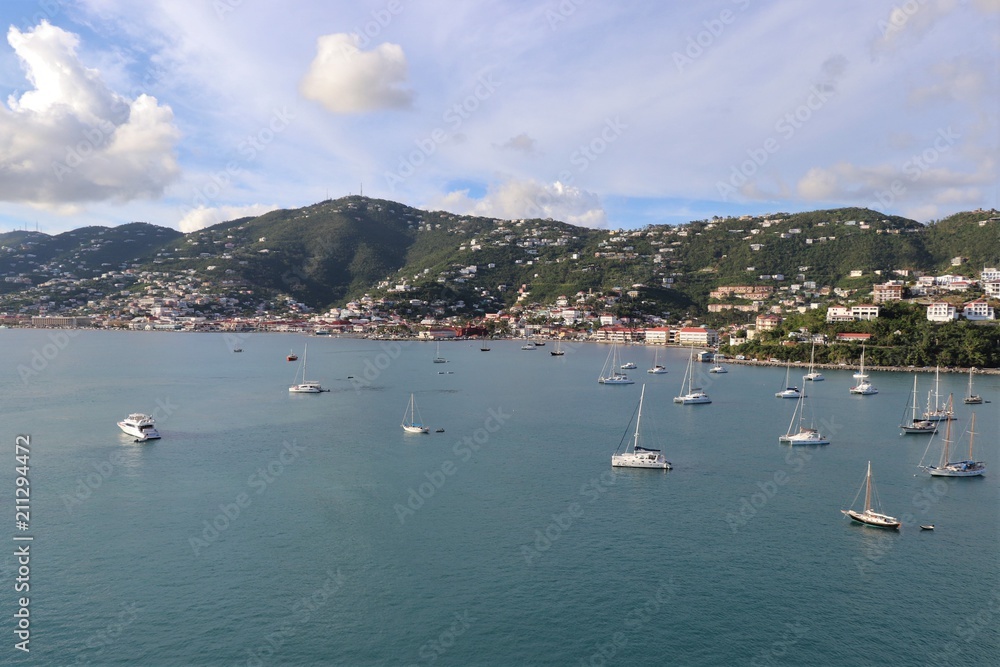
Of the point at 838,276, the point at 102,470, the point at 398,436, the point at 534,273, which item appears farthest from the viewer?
the point at 534,273

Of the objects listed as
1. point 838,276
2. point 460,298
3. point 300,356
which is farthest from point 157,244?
point 838,276

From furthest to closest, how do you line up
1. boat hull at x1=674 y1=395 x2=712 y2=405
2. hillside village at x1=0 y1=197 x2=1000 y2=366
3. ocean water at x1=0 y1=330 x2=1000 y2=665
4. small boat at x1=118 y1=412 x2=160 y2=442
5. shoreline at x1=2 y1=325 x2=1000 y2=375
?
hillside village at x1=0 y1=197 x2=1000 y2=366 → shoreline at x1=2 y1=325 x2=1000 y2=375 → boat hull at x1=674 y1=395 x2=712 y2=405 → small boat at x1=118 y1=412 x2=160 y2=442 → ocean water at x1=0 y1=330 x2=1000 y2=665

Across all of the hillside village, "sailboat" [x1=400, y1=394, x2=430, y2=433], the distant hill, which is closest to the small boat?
"sailboat" [x1=400, y1=394, x2=430, y2=433]

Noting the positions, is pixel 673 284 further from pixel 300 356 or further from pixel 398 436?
pixel 398 436

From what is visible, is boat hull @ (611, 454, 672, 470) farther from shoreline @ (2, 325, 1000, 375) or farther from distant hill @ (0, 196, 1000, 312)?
distant hill @ (0, 196, 1000, 312)

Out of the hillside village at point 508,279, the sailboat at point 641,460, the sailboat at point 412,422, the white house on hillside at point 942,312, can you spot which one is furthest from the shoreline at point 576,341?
the sailboat at point 641,460

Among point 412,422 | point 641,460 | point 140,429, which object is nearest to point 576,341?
point 412,422

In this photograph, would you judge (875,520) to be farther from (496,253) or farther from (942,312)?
(496,253)
